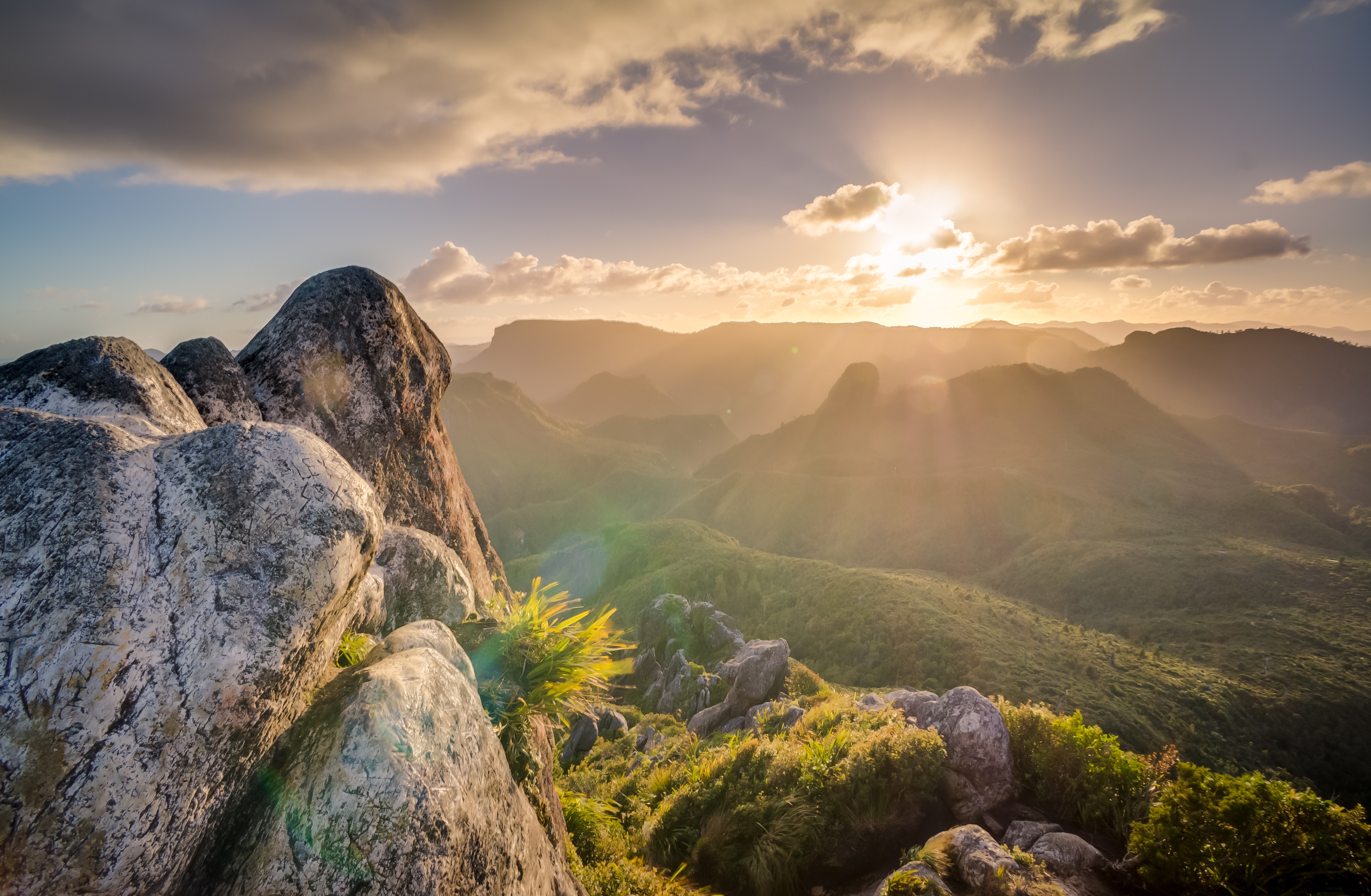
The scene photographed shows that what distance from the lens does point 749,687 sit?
91.1 ft

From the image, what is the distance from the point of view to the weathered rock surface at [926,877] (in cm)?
654

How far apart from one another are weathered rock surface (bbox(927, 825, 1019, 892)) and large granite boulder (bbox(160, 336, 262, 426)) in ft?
36.7

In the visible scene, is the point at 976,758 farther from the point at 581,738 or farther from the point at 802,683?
the point at 581,738

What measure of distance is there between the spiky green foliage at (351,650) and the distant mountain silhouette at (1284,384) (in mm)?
238466

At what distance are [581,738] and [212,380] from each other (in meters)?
25.7

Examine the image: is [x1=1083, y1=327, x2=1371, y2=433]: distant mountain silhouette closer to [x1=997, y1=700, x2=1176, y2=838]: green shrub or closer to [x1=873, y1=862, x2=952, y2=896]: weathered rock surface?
[x1=997, y1=700, x2=1176, y2=838]: green shrub

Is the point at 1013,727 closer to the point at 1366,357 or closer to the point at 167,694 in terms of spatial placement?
the point at 167,694

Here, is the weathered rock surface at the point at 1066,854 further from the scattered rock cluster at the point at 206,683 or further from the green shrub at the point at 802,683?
the green shrub at the point at 802,683

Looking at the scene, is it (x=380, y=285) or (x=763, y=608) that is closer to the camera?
(x=380, y=285)

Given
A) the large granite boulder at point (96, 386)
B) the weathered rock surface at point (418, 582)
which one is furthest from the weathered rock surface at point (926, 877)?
the large granite boulder at point (96, 386)

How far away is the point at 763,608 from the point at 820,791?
50783 millimetres

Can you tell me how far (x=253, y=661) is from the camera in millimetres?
3664

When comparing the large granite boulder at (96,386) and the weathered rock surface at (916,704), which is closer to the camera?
the large granite boulder at (96,386)

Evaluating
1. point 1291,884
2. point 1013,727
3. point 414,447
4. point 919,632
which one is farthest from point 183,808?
point 919,632
